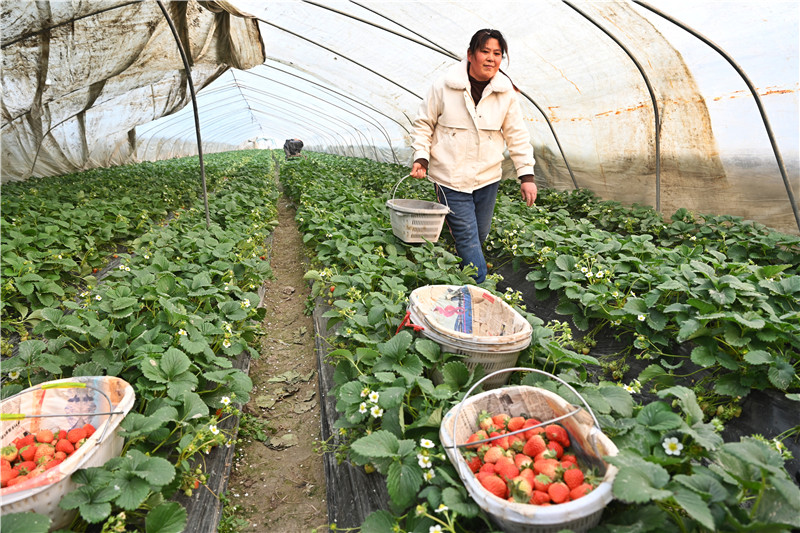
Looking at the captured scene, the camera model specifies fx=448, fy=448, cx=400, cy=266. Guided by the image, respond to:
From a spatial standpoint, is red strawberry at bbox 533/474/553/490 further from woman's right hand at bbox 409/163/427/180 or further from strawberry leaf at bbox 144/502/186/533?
woman's right hand at bbox 409/163/427/180

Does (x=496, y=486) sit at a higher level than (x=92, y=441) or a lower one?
lower

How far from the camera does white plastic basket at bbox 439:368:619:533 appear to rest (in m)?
1.17

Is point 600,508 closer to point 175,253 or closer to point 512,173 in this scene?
point 175,253

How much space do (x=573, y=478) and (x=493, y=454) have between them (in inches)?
9.5

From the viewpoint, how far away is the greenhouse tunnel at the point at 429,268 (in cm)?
153

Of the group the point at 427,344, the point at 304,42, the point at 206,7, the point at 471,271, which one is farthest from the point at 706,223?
the point at 304,42

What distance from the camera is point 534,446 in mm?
1460

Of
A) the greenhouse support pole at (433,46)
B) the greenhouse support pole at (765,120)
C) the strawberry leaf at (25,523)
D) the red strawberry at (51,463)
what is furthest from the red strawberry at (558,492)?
the greenhouse support pole at (433,46)

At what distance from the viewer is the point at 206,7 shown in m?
5.14

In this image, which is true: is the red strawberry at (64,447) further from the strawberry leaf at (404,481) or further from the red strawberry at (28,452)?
the strawberry leaf at (404,481)

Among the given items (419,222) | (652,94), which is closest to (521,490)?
(419,222)

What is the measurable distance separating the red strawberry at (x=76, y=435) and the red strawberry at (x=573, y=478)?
5.62ft

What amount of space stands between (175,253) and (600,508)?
3.67m

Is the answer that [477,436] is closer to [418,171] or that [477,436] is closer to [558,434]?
[558,434]
